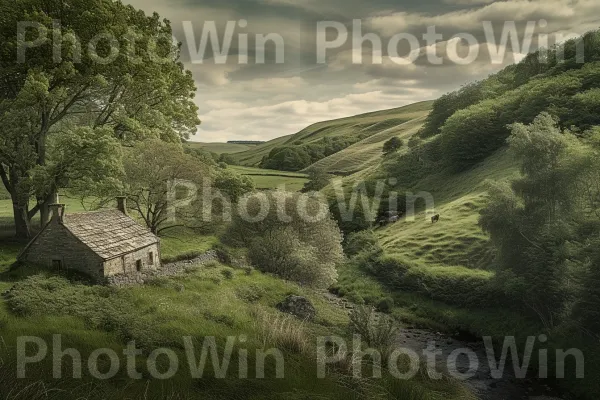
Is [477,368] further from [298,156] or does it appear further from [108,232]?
[298,156]

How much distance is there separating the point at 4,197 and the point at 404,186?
61461mm

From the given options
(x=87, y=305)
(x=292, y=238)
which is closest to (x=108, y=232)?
(x=87, y=305)

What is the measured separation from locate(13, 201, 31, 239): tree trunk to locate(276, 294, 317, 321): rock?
61.6ft

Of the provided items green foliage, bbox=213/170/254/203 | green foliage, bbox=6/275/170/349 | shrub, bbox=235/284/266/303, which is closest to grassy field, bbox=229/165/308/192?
green foliage, bbox=213/170/254/203

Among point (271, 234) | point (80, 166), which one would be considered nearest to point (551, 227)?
point (271, 234)

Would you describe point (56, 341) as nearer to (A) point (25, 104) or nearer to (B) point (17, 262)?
(B) point (17, 262)

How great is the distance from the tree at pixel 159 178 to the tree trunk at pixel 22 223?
704 cm

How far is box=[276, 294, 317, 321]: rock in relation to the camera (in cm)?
2821

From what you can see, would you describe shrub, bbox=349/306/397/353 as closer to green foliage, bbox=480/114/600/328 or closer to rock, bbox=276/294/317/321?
rock, bbox=276/294/317/321

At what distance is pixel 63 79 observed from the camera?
91.9 ft

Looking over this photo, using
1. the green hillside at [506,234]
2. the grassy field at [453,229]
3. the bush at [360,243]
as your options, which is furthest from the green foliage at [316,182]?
the bush at [360,243]

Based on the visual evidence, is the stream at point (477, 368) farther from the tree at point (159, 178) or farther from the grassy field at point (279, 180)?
the grassy field at point (279, 180)

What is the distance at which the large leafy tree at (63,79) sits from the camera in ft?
84.4

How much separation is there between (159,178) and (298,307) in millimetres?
16817
